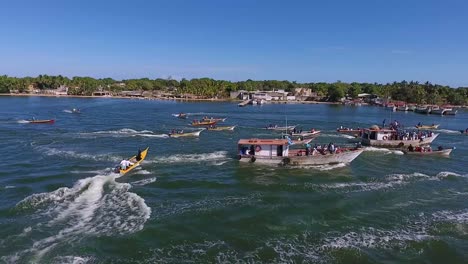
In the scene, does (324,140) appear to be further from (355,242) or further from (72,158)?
(355,242)

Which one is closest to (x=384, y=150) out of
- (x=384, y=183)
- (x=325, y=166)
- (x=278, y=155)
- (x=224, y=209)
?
(x=325, y=166)

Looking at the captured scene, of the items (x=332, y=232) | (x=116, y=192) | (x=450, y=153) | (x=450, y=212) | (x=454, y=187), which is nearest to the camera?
(x=332, y=232)

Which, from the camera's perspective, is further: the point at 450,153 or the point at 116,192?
the point at 450,153

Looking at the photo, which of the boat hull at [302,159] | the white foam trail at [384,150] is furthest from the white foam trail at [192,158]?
the white foam trail at [384,150]

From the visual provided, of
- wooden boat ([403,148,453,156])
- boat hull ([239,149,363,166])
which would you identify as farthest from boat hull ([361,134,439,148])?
boat hull ([239,149,363,166])

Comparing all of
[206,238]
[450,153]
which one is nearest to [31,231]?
[206,238]

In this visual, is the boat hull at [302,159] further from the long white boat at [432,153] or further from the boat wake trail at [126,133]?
the boat wake trail at [126,133]
